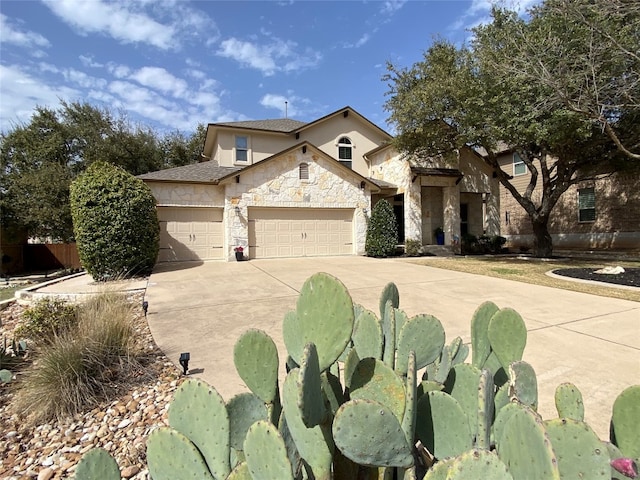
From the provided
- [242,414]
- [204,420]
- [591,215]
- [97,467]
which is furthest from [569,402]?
[591,215]

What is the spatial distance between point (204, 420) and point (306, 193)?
1514cm

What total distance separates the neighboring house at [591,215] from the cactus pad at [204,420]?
20180 millimetres

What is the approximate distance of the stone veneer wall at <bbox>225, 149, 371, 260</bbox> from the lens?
50.0 feet

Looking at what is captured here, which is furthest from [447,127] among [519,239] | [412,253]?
[519,239]

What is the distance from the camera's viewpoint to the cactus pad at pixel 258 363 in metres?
1.60

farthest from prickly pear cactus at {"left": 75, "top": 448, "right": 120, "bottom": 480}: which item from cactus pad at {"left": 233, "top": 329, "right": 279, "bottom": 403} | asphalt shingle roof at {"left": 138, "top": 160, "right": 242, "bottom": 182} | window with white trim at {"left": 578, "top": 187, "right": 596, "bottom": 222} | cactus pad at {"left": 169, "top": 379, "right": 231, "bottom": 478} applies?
window with white trim at {"left": 578, "top": 187, "right": 596, "bottom": 222}

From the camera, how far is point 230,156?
18.1 m

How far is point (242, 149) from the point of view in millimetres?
18359

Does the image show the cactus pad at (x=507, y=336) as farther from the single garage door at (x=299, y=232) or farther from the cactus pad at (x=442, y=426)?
the single garage door at (x=299, y=232)

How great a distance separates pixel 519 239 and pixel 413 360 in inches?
962

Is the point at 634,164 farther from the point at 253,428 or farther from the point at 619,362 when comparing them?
the point at 253,428

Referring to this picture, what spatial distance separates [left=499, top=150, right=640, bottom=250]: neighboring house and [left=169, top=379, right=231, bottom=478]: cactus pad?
794 inches

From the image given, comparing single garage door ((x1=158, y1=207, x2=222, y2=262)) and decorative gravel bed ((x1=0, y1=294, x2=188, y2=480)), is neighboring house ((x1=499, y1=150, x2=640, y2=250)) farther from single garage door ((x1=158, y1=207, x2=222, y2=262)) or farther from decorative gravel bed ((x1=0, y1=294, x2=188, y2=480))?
decorative gravel bed ((x1=0, y1=294, x2=188, y2=480))

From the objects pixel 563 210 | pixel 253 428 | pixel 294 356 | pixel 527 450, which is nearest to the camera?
pixel 527 450
